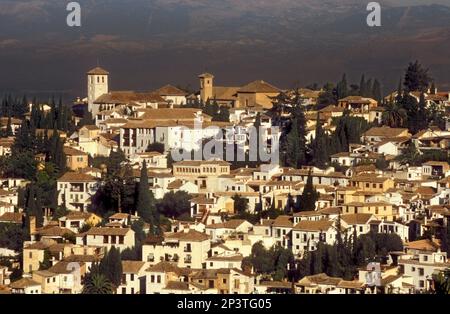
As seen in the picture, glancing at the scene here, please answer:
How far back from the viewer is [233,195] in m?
21.1

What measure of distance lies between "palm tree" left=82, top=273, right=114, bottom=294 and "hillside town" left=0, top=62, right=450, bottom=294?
2cm

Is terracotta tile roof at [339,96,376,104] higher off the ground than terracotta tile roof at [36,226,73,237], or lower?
higher

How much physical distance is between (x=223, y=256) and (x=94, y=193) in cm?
431

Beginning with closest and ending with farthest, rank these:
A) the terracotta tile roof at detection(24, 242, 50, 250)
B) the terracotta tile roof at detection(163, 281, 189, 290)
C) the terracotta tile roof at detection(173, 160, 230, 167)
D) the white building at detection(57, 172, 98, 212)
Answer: the terracotta tile roof at detection(163, 281, 189, 290)
the terracotta tile roof at detection(24, 242, 50, 250)
the white building at detection(57, 172, 98, 212)
the terracotta tile roof at detection(173, 160, 230, 167)

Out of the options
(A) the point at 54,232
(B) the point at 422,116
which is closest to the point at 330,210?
(A) the point at 54,232

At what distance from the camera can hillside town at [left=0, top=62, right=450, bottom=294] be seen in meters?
17.6

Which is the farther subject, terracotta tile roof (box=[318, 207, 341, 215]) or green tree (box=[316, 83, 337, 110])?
green tree (box=[316, 83, 337, 110])

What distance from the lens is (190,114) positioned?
26812mm

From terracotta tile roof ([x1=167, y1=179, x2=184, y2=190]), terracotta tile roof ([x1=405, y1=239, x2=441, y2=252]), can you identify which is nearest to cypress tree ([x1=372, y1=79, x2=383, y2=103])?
terracotta tile roof ([x1=167, y1=179, x2=184, y2=190])

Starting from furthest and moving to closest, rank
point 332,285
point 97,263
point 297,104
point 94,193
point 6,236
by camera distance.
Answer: point 297,104 < point 94,193 < point 6,236 < point 97,263 < point 332,285

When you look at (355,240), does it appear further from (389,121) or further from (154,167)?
(389,121)

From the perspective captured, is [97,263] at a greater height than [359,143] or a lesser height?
lesser

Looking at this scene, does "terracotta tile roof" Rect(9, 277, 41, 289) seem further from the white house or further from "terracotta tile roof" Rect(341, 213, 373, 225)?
"terracotta tile roof" Rect(341, 213, 373, 225)

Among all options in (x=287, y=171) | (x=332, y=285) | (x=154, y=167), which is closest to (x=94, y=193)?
(x=154, y=167)
